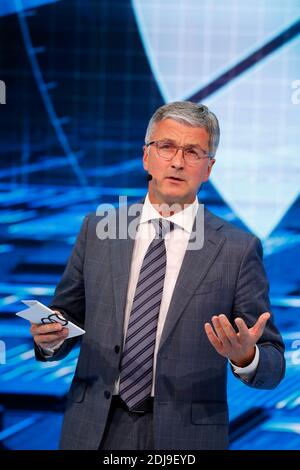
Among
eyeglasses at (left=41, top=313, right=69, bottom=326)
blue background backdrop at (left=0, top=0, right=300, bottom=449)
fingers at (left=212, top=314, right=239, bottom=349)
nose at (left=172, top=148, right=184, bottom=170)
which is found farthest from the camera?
blue background backdrop at (left=0, top=0, right=300, bottom=449)

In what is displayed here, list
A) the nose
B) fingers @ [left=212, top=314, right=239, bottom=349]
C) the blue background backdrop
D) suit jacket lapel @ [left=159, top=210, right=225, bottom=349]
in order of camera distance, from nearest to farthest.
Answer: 1. fingers @ [left=212, top=314, right=239, bottom=349]
2. suit jacket lapel @ [left=159, top=210, right=225, bottom=349]
3. the nose
4. the blue background backdrop

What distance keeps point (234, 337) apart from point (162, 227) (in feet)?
1.69

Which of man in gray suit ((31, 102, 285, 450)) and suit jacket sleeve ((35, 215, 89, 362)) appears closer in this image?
man in gray suit ((31, 102, 285, 450))

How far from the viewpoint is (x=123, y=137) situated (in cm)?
394

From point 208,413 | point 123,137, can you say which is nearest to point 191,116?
point 208,413

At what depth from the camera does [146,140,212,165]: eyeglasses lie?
2248mm

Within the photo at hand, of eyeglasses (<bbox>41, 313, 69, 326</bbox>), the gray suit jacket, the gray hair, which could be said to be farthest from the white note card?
the gray hair

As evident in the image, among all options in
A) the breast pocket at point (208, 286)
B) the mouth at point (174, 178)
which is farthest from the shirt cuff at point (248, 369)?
the mouth at point (174, 178)

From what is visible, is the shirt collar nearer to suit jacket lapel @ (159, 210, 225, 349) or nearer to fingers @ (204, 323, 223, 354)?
suit jacket lapel @ (159, 210, 225, 349)

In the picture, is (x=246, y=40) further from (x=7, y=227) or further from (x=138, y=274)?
(x=138, y=274)

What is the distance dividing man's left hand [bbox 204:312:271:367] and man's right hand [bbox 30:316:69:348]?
446mm

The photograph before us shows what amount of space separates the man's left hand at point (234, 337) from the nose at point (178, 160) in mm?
555

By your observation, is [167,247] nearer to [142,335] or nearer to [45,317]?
[142,335]

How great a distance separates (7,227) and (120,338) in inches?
79.4
